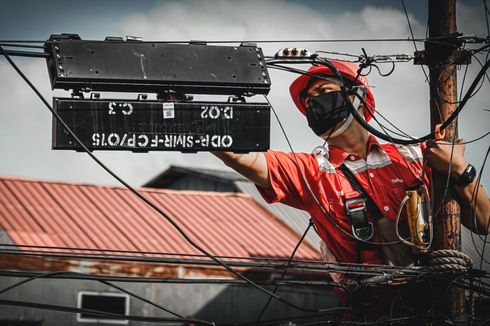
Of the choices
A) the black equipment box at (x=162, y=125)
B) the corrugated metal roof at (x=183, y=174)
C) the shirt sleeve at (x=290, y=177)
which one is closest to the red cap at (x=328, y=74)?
the shirt sleeve at (x=290, y=177)

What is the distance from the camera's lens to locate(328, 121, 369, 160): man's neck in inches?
421

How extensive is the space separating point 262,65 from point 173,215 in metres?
16.2

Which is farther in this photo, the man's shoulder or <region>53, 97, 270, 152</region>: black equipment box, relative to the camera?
the man's shoulder

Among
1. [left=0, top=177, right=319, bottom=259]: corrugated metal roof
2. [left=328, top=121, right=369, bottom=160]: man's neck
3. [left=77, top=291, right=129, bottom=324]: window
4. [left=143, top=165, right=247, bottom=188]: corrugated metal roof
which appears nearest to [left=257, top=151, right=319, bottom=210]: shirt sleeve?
[left=328, top=121, right=369, bottom=160]: man's neck

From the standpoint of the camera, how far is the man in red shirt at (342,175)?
10328mm

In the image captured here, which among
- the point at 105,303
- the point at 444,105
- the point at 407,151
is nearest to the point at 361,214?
the point at 407,151

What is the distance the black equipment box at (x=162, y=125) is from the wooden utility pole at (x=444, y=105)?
2.20 meters

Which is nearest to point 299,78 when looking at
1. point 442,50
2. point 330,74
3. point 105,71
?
point 330,74

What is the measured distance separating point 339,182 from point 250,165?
3.81ft

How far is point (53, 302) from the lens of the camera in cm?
2183

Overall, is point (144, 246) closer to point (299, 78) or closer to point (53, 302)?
point (53, 302)

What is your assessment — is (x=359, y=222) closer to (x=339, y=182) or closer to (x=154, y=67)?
(x=339, y=182)

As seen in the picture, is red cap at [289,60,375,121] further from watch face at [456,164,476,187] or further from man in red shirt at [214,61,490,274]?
watch face at [456,164,476,187]

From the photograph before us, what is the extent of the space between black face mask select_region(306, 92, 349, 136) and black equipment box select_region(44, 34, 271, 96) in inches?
61.2
